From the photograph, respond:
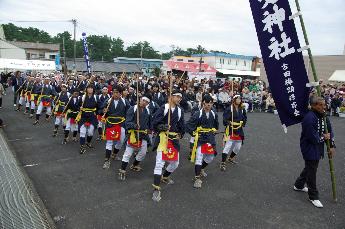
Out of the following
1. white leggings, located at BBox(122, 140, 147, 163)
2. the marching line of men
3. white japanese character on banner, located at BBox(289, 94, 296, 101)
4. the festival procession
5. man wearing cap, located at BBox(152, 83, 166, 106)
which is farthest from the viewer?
man wearing cap, located at BBox(152, 83, 166, 106)

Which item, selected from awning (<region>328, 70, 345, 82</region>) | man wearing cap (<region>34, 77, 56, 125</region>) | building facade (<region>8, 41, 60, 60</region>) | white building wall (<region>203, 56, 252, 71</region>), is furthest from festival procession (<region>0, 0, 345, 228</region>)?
building facade (<region>8, 41, 60, 60</region>)

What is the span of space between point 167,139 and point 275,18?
9.58 feet

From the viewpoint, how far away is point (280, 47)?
18.0ft

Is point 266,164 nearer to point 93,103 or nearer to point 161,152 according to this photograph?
point 161,152

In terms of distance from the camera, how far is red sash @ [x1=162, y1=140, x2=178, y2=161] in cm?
582

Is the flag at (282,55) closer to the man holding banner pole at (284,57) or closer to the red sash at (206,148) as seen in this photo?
the man holding banner pole at (284,57)

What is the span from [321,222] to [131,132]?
3858 mm

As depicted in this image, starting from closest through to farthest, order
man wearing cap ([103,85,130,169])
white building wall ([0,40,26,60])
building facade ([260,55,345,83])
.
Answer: man wearing cap ([103,85,130,169]) < building facade ([260,55,345,83]) < white building wall ([0,40,26,60])

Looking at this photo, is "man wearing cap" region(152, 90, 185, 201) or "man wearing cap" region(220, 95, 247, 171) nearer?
"man wearing cap" region(152, 90, 185, 201)

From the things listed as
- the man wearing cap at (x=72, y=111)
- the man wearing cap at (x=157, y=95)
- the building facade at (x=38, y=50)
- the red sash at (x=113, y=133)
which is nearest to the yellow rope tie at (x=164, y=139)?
the red sash at (x=113, y=133)

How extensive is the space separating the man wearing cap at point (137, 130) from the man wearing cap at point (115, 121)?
0.85 meters

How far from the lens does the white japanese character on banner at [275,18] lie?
539 centimetres

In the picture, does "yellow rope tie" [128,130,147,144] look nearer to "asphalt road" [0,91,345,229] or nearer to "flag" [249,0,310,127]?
"asphalt road" [0,91,345,229]

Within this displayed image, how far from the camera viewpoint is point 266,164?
8047mm
